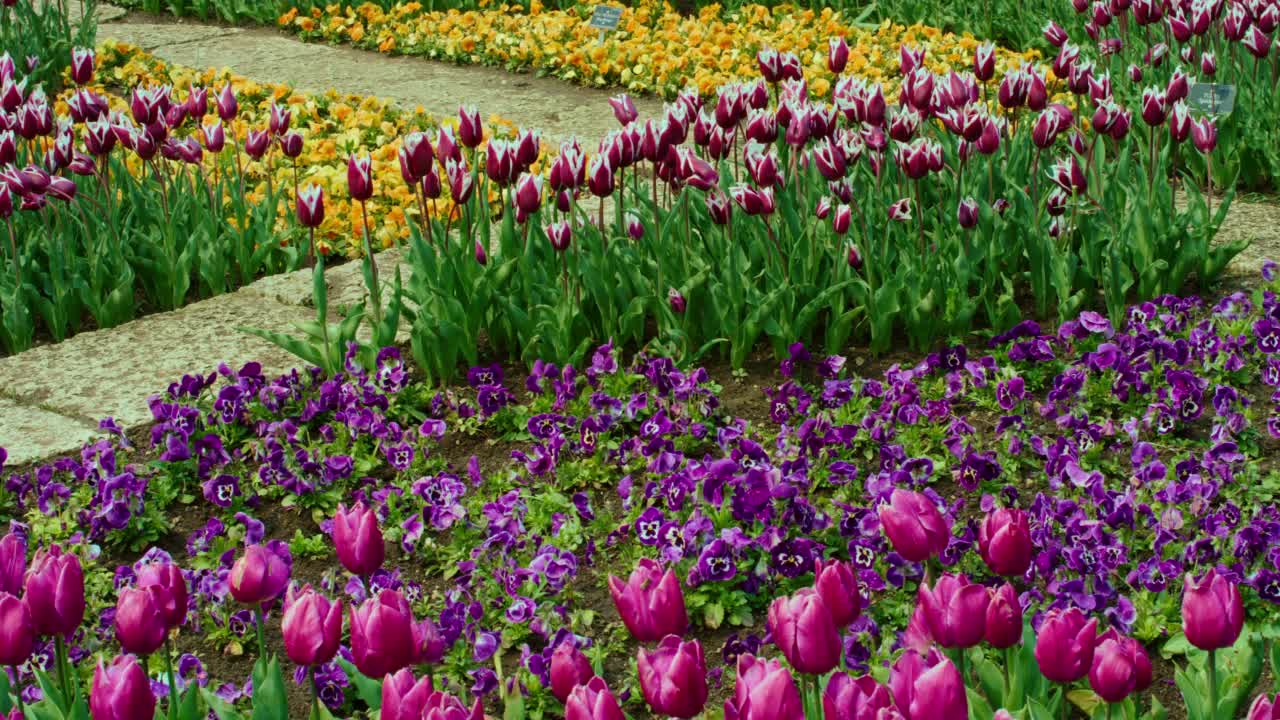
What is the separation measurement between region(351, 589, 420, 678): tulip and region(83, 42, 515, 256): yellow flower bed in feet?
9.57

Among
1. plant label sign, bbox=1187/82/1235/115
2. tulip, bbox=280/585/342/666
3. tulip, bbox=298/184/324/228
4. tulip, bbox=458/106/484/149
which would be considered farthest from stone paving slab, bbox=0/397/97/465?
plant label sign, bbox=1187/82/1235/115

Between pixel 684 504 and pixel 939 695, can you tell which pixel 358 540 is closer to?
pixel 939 695

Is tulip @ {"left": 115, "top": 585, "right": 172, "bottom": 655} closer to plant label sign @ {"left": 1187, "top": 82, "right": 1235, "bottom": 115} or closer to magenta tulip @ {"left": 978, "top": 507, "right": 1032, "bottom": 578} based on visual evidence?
magenta tulip @ {"left": 978, "top": 507, "right": 1032, "bottom": 578}

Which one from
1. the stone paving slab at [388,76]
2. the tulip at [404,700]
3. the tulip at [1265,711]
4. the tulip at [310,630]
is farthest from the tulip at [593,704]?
the stone paving slab at [388,76]

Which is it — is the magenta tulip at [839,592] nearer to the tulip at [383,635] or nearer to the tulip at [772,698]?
the tulip at [772,698]

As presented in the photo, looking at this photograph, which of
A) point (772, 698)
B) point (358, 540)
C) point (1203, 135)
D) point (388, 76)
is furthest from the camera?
point (388, 76)

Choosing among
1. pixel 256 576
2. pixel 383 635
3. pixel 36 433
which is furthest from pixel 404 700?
pixel 36 433

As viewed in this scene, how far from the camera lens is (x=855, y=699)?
5.02 feet

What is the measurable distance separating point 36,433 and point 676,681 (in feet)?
8.06

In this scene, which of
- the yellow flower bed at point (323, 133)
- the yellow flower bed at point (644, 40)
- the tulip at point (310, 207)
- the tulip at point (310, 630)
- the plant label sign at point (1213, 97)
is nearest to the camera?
the tulip at point (310, 630)

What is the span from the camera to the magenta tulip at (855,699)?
1.50 meters

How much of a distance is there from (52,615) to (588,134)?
4563 millimetres

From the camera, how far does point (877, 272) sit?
390cm

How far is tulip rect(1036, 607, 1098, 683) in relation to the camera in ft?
5.68
